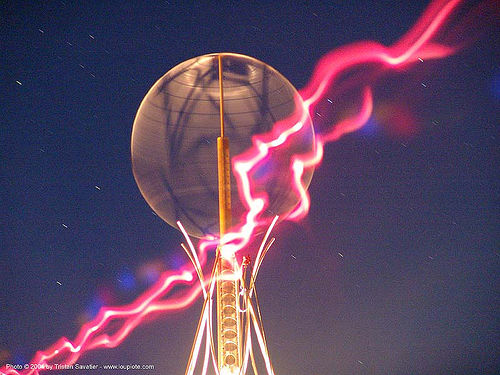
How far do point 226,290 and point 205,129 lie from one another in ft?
2.48

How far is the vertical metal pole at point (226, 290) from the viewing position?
2434 mm

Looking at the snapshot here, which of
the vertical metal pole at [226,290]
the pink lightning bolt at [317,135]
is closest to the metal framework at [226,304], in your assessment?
the vertical metal pole at [226,290]

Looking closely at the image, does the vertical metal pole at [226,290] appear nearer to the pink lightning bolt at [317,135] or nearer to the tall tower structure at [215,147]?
the tall tower structure at [215,147]

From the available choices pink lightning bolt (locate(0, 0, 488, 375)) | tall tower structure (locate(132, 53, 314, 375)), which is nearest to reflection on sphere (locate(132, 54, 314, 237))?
tall tower structure (locate(132, 53, 314, 375))

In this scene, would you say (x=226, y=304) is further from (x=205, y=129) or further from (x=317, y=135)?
(x=317, y=135)

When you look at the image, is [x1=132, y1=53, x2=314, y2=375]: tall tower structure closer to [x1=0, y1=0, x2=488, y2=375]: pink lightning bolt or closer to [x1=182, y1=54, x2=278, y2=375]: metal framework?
[x1=182, y1=54, x2=278, y2=375]: metal framework

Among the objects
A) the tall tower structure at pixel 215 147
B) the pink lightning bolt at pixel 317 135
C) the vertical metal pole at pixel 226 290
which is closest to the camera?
the vertical metal pole at pixel 226 290

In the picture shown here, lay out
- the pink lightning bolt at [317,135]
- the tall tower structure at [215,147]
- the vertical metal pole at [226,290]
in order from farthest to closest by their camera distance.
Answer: the pink lightning bolt at [317,135] < the tall tower structure at [215,147] < the vertical metal pole at [226,290]

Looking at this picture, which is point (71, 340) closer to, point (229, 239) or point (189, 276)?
point (189, 276)

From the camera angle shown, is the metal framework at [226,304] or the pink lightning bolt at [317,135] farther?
the pink lightning bolt at [317,135]

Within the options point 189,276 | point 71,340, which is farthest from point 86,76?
point 71,340

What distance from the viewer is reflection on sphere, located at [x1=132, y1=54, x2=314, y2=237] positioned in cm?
256

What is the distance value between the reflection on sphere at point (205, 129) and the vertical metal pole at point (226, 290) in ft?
0.13

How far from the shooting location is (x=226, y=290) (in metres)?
2.49
